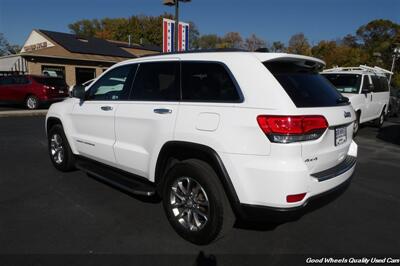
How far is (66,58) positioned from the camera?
25344 millimetres

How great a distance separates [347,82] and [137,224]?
26.6ft

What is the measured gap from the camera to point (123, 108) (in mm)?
4000

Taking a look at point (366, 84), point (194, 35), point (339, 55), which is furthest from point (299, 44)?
point (366, 84)

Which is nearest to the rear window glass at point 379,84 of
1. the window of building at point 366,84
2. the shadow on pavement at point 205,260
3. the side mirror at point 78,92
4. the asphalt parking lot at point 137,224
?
the window of building at point 366,84

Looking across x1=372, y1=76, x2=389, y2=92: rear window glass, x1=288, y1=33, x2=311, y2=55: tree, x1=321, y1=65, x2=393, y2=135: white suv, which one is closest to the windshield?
x1=321, y1=65, x2=393, y2=135: white suv

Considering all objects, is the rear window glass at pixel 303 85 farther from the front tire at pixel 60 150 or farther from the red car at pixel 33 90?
the red car at pixel 33 90

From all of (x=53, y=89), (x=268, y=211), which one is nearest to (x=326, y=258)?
(x=268, y=211)

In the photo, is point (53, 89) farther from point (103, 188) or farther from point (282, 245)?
point (282, 245)

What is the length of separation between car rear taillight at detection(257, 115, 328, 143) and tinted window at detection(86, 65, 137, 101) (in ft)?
6.49

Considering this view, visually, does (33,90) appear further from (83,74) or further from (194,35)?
(194,35)

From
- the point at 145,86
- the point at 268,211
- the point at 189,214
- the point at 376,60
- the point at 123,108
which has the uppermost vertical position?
the point at 376,60

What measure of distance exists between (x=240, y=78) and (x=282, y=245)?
173cm

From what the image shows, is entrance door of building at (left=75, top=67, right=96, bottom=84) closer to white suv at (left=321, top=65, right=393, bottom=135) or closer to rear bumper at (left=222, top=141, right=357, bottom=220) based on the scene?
white suv at (left=321, top=65, right=393, bottom=135)

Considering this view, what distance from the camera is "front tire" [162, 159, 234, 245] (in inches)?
120
